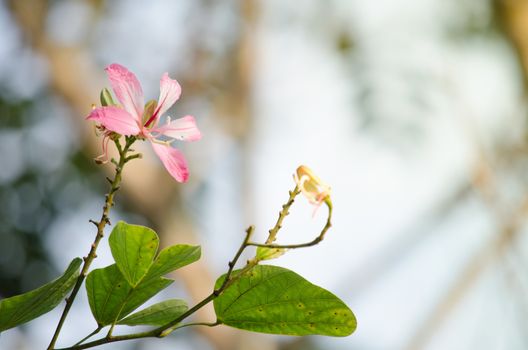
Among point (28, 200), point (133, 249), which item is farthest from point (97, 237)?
point (28, 200)

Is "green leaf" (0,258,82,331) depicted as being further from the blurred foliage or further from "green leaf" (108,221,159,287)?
the blurred foliage

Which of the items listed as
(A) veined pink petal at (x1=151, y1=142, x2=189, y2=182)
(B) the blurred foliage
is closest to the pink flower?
(A) veined pink petal at (x1=151, y1=142, x2=189, y2=182)

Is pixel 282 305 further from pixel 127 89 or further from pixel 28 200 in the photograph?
pixel 28 200

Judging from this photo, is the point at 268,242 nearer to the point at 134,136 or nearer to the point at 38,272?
the point at 134,136

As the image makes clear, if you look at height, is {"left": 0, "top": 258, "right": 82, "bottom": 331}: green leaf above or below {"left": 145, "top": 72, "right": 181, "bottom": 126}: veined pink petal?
below

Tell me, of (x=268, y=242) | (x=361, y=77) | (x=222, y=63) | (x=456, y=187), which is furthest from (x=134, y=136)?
(x=456, y=187)

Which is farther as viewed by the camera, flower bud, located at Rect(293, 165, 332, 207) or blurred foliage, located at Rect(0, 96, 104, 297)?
blurred foliage, located at Rect(0, 96, 104, 297)

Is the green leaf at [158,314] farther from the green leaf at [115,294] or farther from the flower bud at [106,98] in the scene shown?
the flower bud at [106,98]
